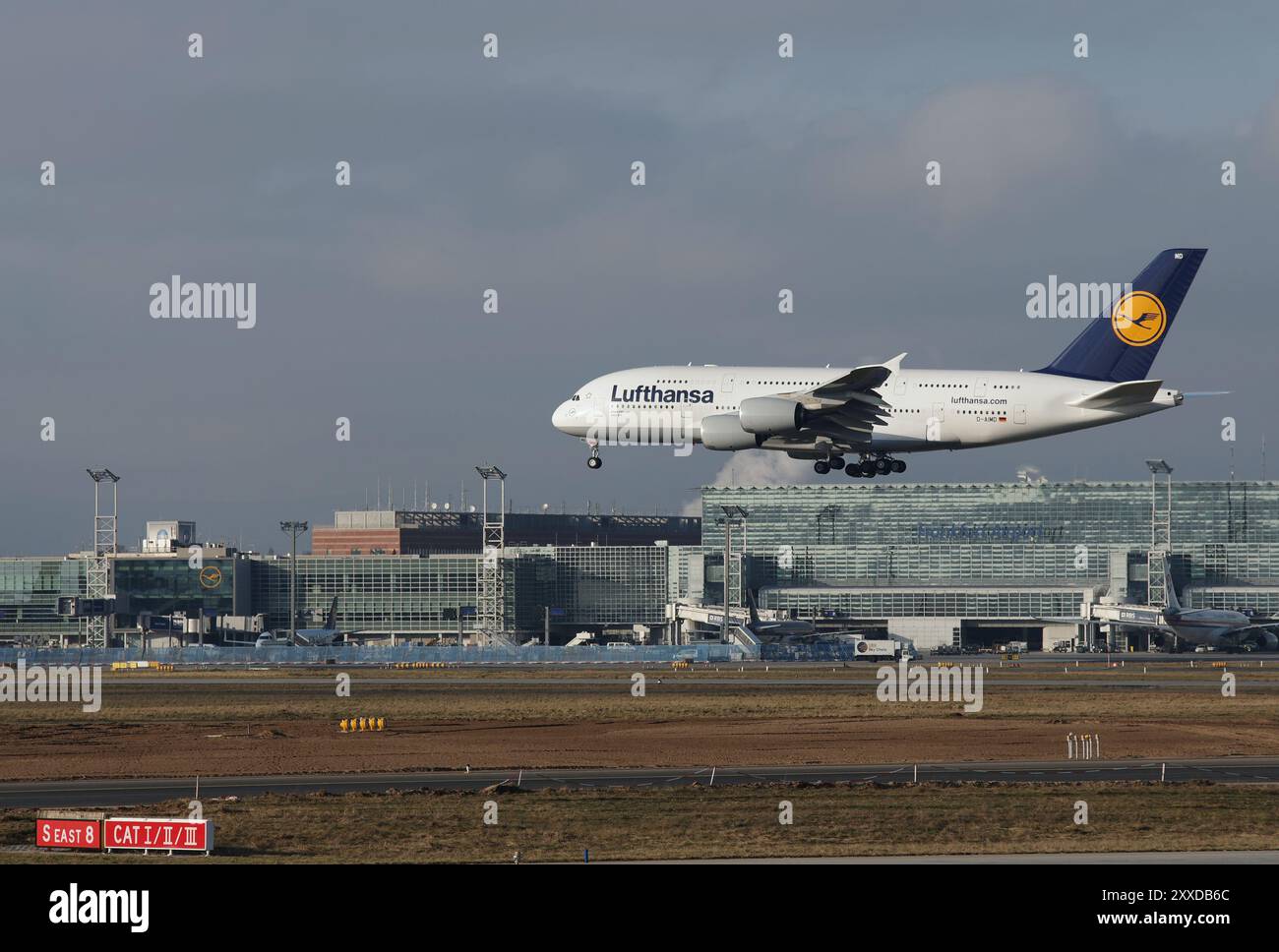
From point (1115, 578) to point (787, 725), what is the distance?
5197 inches

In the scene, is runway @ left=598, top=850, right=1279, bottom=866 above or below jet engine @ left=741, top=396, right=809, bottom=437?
below

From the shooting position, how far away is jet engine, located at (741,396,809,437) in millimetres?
78625

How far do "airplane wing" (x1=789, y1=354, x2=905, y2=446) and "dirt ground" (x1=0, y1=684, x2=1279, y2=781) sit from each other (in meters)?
13.8

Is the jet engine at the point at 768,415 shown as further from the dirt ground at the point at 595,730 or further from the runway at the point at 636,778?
the runway at the point at 636,778

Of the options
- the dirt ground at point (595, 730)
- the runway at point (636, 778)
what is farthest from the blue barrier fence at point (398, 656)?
the runway at point (636, 778)

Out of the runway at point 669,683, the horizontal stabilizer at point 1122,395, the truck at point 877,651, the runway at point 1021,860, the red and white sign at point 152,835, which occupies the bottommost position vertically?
the truck at point 877,651

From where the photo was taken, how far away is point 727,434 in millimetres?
79312

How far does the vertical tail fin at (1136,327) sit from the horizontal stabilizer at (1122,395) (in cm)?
464

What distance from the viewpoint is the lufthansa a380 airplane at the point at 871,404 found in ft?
261


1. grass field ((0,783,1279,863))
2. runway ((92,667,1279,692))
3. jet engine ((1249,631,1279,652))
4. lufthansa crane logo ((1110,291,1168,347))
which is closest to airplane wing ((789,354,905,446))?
lufthansa crane logo ((1110,291,1168,347))

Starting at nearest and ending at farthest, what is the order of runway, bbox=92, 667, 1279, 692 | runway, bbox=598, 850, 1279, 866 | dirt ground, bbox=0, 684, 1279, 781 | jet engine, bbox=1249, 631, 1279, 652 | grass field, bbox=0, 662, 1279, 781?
1. runway, bbox=598, 850, 1279, 866
2. dirt ground, bbox=0, 684, 1279, 781
3. grass field, bbox=0, 662, 1279, 781
4. runway, bbox=92, 667, 1279, 692
5. jet engine, bbox=1249, 631, 1279, 652

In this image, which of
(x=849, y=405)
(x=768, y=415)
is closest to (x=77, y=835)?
(x=768, y=415)

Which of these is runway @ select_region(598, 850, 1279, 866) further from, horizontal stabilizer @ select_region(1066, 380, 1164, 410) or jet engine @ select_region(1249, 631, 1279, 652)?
jet engine @ select_region(1249, 631, 1279, 652)
